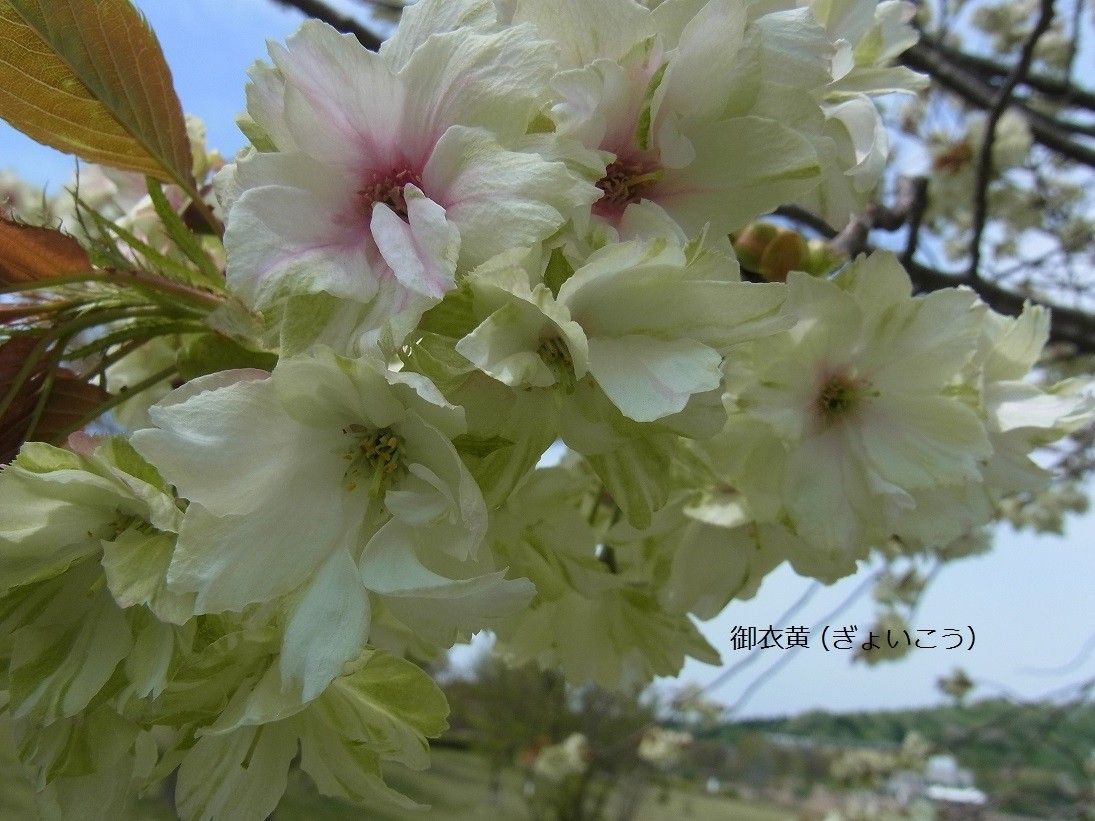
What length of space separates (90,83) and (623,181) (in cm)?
33

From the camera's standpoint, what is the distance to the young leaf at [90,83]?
19.2 inches

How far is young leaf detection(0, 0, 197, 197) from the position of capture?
0.49 m

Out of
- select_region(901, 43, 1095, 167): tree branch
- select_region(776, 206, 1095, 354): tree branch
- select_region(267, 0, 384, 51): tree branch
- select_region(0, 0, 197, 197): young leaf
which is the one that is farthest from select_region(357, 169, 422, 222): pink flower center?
select_region(901, 43, 1095, 167): tree branch

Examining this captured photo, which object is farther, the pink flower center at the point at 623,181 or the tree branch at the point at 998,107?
the tree branch at the point at 998,107

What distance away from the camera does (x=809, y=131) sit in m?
0.47

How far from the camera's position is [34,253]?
20.2 inches

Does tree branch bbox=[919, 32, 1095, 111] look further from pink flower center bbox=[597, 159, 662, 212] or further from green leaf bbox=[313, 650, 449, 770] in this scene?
green leaf bbox=[313, 650, 449, 770]

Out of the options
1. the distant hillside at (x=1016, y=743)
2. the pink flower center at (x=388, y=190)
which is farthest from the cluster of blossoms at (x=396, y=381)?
the distant hillside at (x=1016, y=743)

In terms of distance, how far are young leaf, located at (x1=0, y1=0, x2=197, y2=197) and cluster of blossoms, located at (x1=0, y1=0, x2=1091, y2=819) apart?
0.15 m

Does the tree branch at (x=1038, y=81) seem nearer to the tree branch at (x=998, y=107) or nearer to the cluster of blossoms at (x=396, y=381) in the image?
the tree branch at (x=998, y=107)

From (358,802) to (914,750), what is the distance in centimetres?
402

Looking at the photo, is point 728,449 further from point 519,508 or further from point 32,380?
point 32,380

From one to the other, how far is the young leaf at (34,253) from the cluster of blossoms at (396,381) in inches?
5.7

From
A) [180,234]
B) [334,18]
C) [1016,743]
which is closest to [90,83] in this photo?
[180,234]
